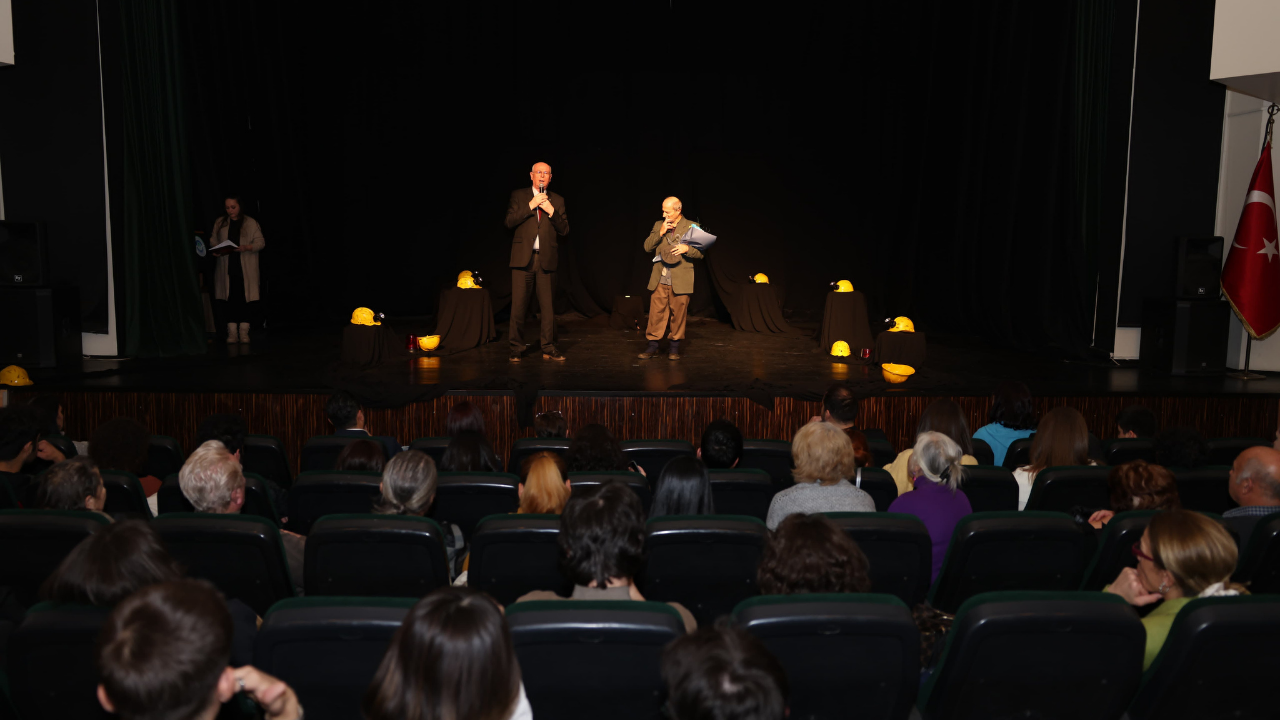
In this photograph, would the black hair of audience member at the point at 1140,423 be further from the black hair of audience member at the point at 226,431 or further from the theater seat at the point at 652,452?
the black hair of audience member at the point at 226,431

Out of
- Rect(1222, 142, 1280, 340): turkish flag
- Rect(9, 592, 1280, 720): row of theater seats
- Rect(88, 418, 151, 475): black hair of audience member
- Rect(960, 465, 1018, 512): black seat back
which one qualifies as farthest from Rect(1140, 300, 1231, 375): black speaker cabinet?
Rect(88, 418, 151, 475): black hair of audience member

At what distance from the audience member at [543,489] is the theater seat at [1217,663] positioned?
67.0 inches

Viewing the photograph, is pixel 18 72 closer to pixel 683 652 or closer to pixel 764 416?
pixel 764 416

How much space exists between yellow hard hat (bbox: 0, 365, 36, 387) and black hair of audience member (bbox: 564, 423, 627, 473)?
429 cm

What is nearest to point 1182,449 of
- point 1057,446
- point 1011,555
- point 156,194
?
point 1057,446

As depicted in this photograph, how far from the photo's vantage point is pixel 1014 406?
4.59 meters

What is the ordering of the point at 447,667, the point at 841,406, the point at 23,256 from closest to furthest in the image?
the point at 447,667, the point at 841,406, the point at 23,256

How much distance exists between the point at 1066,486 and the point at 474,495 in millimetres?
2169

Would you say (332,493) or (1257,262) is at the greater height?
(1257,262)

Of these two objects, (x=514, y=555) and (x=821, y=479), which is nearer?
(x=514, y=555)

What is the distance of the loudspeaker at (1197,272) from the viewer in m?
7.01

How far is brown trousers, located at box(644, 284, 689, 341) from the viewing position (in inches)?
297

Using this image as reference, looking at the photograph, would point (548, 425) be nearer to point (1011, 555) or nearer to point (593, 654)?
point (1011, 555)

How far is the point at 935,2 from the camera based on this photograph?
1019cm
